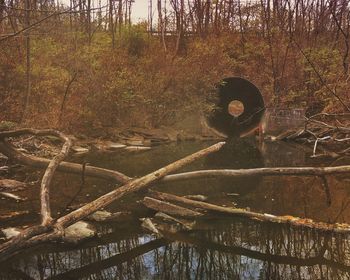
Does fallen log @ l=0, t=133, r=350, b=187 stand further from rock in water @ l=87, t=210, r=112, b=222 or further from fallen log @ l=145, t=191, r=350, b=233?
rock in water @ l=87, t=210, r=112, b=222

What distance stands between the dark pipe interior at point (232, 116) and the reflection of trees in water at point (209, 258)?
14.4 meters

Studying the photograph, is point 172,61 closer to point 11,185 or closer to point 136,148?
point 136,148

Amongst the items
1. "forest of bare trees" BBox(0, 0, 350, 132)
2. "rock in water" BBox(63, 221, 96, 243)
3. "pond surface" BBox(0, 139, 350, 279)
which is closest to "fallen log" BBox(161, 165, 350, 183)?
"pond surface" BBox(0, 139, 350, 279)

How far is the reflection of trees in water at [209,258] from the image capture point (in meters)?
5.36

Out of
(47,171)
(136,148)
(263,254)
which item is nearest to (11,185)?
(47,171)

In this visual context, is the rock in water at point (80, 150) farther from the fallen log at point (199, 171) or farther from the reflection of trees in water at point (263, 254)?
the reflection of trees in water at point (263, 254)

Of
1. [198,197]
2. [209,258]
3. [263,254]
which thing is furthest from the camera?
[198,197]

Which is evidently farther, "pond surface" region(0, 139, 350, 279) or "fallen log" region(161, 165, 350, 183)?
"fallen log" region(161, 165, 350, 183)

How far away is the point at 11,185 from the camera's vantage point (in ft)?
30.7

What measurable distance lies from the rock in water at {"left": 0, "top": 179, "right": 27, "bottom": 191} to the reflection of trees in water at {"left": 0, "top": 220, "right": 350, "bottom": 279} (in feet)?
12.6

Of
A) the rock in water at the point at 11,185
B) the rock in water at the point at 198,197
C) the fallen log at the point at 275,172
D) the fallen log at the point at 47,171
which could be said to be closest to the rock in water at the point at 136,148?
the rock in water at the point at 11,185

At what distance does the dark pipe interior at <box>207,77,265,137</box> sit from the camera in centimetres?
2092

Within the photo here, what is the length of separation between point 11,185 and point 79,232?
3.73 meters

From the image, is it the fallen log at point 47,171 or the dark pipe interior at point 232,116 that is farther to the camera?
the dark pipe interior at point 232,116
